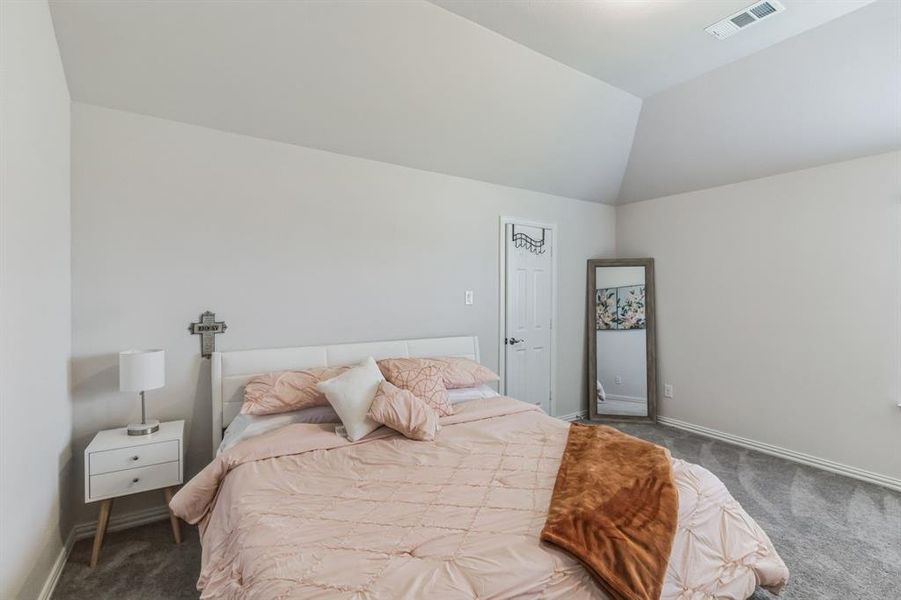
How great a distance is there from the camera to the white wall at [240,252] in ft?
8.00

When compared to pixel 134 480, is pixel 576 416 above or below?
below

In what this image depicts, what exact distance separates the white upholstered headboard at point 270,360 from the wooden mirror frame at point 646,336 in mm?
2059

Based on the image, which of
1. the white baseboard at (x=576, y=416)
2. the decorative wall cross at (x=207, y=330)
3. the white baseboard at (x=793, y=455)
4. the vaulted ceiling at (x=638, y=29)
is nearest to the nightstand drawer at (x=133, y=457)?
the decorative wall cross at (x=207, y=330)

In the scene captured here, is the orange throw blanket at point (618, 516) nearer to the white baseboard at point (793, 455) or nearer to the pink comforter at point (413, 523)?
the pink comforter at point (413, 523)

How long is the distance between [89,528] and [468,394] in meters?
2.42

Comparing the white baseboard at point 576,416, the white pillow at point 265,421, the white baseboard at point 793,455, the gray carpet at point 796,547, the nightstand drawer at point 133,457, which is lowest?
the gray carpet at point 796,547

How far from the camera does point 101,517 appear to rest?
7.16ft

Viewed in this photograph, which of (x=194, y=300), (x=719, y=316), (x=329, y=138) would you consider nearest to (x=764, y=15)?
(x=719, y=316)

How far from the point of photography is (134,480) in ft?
7.27

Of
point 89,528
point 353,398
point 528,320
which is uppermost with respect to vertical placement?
point 528,320

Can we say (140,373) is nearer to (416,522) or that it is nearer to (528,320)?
(416,522)

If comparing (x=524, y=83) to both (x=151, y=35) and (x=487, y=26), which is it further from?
(x=151, y=35)

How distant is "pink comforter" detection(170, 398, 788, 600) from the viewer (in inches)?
47.4

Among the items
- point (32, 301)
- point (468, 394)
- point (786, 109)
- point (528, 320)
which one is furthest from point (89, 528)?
point (786, 109)
